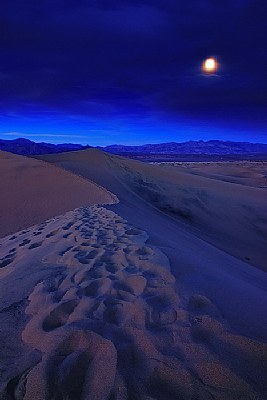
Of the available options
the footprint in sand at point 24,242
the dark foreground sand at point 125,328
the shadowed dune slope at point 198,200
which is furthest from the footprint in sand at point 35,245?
the shadowed dune slope at point 198,200

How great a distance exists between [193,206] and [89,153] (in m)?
6.78

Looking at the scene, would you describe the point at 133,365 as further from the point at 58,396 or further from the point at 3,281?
the point at 3,281

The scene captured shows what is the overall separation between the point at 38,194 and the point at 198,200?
21.3 feet

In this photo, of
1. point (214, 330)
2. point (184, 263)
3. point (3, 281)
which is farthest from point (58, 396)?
point (184, 263)

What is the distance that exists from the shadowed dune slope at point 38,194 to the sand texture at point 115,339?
349 cm

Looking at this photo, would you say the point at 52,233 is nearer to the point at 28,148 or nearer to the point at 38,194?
the point at 38,194

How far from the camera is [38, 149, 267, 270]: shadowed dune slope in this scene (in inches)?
348

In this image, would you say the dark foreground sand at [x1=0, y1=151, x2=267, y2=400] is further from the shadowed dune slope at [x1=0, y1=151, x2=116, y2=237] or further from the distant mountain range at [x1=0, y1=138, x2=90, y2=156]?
the distant mountain range at [x1=0, y1=138, x2=90, y2=156]

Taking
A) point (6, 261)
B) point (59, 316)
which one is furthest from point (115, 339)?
point (6, 261)

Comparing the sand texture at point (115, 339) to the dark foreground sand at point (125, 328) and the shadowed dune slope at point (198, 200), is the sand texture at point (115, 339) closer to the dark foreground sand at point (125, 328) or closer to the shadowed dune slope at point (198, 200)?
the dark foreground sand at point (125, 328)

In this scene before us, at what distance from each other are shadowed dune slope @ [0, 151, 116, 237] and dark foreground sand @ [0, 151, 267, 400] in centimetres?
310

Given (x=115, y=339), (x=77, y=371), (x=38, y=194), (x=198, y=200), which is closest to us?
(x=77, y=371)

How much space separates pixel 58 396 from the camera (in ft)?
4.94

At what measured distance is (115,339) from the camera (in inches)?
75.4
